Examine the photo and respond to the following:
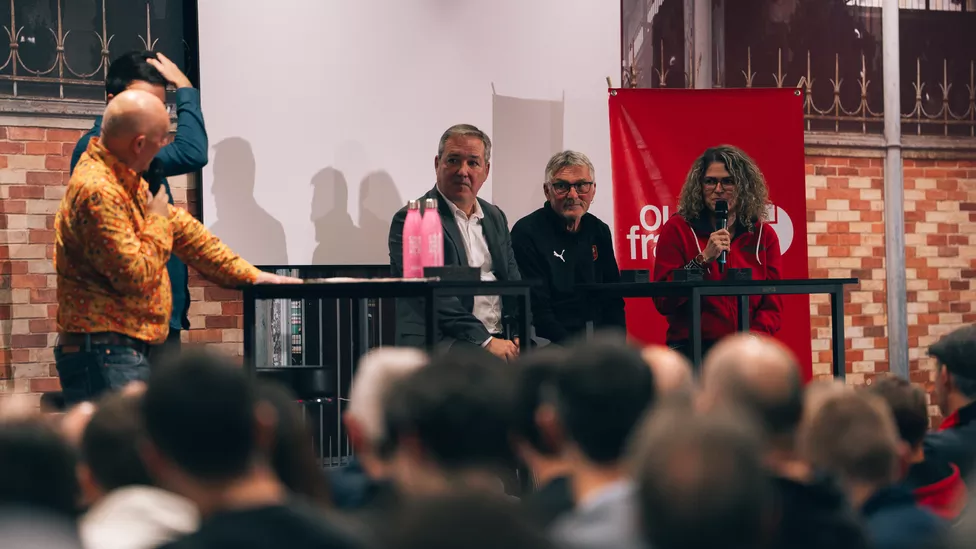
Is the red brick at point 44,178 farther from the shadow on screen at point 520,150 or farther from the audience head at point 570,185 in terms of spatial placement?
the audience head at point 570,185

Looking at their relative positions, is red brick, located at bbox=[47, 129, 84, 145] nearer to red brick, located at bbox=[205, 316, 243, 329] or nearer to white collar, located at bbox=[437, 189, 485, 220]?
red brick, located at bbox=[205, 316, 243, 329]

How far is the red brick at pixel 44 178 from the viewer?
4441 mm

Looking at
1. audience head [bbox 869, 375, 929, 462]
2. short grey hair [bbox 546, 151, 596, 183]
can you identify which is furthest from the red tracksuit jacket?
audience head [bbox 869, 375, 929, 462]

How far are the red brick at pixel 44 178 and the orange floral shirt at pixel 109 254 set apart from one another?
5.30ft

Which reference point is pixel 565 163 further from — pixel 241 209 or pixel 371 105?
pixel 241 209

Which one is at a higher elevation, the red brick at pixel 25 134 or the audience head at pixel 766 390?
the red brick at pixel 25 134

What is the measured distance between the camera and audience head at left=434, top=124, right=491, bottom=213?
4.12m

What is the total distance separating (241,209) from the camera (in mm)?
4457

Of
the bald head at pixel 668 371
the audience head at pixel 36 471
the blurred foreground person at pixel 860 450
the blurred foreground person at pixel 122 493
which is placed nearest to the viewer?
the audience head at pixel 36 471

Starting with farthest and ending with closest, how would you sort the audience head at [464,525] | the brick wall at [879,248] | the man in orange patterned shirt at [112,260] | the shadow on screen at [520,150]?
1. the brick wall at [879,248]
2. the shadow on screen at [520,150]
3. the man in orange patterned shirt at [112,260]
4. the audience head at [464,525]

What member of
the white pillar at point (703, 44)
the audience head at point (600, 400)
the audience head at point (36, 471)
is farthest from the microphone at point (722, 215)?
the audience head at point (36, 471)

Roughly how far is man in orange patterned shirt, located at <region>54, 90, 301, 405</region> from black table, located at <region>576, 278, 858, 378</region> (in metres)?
1.72

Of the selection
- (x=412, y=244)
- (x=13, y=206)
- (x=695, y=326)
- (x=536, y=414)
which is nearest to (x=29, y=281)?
(x=13, y=206)

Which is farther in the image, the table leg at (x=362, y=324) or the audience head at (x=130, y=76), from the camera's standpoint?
the table leg at (x=362, y=324)
